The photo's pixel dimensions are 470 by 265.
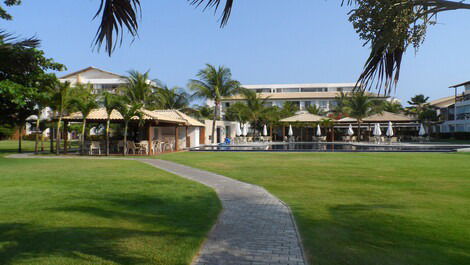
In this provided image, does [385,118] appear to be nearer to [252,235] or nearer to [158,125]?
[158,125]

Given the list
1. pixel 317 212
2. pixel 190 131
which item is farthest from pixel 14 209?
pixel 190 131

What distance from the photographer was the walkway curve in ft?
12.4

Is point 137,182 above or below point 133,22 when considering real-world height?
below

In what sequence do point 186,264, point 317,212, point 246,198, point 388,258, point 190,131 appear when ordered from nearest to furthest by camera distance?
point 186,264, point 388,258, point 317,212, point 246,198, point 190,131

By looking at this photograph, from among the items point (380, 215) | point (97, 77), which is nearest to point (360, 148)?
point (380, 215)

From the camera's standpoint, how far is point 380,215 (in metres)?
5.81

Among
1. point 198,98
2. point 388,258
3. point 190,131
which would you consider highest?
point 198,98

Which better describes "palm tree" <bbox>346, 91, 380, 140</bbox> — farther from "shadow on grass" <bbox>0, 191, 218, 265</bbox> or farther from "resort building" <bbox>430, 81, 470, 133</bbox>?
"shadow on grass" <bbox>0, 191, 218, 265</bbox>

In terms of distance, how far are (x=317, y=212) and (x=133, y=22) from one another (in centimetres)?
481

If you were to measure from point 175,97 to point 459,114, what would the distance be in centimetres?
3717

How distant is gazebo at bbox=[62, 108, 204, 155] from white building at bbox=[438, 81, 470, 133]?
1341 inches

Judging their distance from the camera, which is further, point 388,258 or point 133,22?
point 388,258

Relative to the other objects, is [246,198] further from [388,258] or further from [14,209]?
[14,209]

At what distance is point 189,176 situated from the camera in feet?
34.9
